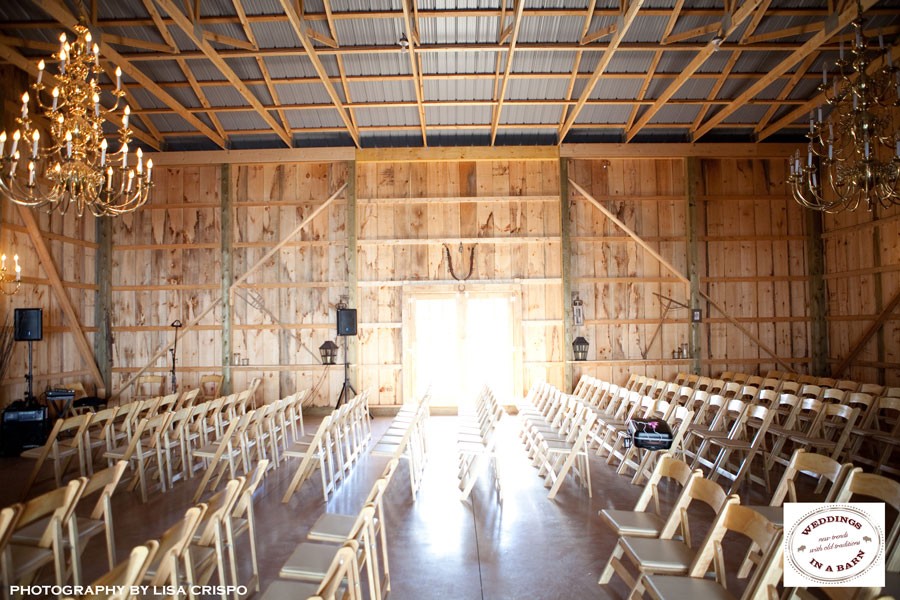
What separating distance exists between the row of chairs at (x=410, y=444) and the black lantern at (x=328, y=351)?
117 inches

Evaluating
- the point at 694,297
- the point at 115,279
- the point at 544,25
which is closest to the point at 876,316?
the point at 694,297

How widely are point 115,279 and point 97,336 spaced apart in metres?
1.13

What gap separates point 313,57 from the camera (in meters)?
7.14

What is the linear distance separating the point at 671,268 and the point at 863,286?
307 centimetres

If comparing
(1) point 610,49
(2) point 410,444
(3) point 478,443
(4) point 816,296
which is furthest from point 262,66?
(4) point 816,296

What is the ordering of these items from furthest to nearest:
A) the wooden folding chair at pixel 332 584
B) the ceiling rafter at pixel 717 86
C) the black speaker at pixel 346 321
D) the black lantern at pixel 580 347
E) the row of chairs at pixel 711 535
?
the black lantern at pixel 580 347 → the black speaker at pixel 346 321 → the ceiling rafter at pixel 717 86 → the row of chairs at pixel 711 535 → the wooden folding chair at pixel 332 584

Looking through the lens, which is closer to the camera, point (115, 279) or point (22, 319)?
point (22, 319)

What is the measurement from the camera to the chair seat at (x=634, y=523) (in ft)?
9.96

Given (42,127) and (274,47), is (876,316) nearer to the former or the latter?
(274,47)

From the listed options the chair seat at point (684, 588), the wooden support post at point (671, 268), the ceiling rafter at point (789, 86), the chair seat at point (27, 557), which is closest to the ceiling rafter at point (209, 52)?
the chair seat at point (27, 557)

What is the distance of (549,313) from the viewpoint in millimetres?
10156

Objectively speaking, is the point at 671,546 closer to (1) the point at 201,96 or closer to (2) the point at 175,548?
(2) the point at 175,548

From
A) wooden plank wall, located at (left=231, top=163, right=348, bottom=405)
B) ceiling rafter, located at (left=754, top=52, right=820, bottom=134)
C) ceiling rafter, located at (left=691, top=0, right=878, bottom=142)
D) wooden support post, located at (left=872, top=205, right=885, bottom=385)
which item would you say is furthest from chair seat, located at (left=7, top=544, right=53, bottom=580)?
wooden support post, located at (left=872, top=205, right=885, bottom=385)

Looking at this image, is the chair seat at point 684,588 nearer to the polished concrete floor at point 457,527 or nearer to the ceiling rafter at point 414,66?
the polished concrete floor at point 457,527
